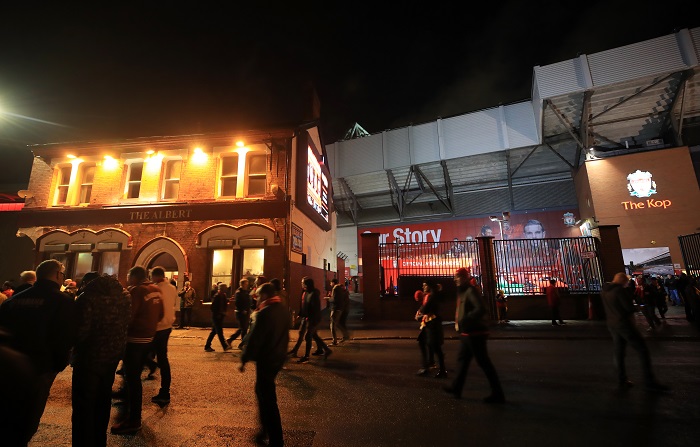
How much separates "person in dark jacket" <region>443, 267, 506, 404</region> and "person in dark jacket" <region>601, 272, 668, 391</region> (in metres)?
2.30

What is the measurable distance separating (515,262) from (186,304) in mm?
13653

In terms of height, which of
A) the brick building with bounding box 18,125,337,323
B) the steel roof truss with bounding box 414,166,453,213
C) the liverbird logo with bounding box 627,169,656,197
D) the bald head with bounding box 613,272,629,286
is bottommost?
the bald head with bounding box 613,272,629,286

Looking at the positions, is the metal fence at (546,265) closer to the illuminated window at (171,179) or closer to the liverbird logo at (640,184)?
the liverbird logo at (640,184)

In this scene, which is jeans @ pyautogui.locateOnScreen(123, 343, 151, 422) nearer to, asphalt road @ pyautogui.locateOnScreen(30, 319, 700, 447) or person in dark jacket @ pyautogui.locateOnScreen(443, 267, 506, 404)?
asphalt road @ pyautogui.locateOnScreen(30, 319, 700, 447)

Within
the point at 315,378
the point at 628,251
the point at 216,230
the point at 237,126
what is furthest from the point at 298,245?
the point at 628,251

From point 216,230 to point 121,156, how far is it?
228 inches

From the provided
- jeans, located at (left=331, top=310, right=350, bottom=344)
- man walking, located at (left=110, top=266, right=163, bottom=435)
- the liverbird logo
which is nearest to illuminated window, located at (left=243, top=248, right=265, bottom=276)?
jeans, located at (left=331, top=310, right=350, bottom=344)

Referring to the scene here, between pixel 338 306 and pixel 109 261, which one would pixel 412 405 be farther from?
pixel 109 261

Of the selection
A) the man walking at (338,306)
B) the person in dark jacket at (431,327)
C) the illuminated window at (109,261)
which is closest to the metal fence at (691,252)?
the person in dark jacket at (431,327)

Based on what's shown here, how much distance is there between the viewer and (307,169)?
1437 centimetres

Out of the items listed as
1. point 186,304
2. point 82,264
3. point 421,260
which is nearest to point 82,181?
point 82,264

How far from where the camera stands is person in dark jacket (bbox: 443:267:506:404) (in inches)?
181

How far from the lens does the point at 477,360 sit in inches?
187

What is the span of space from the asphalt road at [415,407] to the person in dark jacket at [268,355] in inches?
15.3
